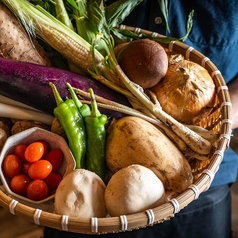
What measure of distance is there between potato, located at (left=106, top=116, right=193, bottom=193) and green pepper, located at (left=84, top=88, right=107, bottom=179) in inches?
0.6

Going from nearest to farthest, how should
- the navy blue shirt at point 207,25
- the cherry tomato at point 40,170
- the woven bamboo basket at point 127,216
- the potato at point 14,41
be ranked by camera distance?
the woven bamboo basket at point 127,216
the cherry tomato at point 40,170
the potato at point 14,41
the navy blue shirt at point 207,25

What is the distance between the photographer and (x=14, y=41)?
86cm

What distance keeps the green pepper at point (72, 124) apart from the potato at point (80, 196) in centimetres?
8

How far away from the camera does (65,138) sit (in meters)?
0.83

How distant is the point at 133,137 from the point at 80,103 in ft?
0.45

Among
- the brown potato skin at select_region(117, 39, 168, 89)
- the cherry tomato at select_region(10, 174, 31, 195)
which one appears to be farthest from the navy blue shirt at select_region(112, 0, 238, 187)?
the cherry tomato at select_region(10, 174, 31, 195)

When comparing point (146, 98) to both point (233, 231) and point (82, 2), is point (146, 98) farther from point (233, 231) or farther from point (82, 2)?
point (233, 231)

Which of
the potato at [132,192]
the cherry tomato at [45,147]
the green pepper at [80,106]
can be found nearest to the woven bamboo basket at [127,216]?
the potato at [132,192]

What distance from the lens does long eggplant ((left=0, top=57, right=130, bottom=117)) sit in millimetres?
809

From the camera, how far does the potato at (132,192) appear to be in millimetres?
658

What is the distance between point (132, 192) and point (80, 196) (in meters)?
0.09

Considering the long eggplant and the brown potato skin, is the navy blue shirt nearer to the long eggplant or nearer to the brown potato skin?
the brown potato skin

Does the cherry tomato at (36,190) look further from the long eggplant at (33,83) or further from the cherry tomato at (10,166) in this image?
the long eggplant at (33,83)

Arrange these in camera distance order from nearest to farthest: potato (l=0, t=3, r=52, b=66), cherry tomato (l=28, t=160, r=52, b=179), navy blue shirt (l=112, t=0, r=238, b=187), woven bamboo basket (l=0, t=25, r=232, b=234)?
woven bamboo basket (l=0, t=25, r=232, b=234), cherry tomato (l=28, t=160, r=52, b=179), potato (l=0, t=3, r=52, b=66), navy blue shirt (l=112, t=0, r=238, b=187)
